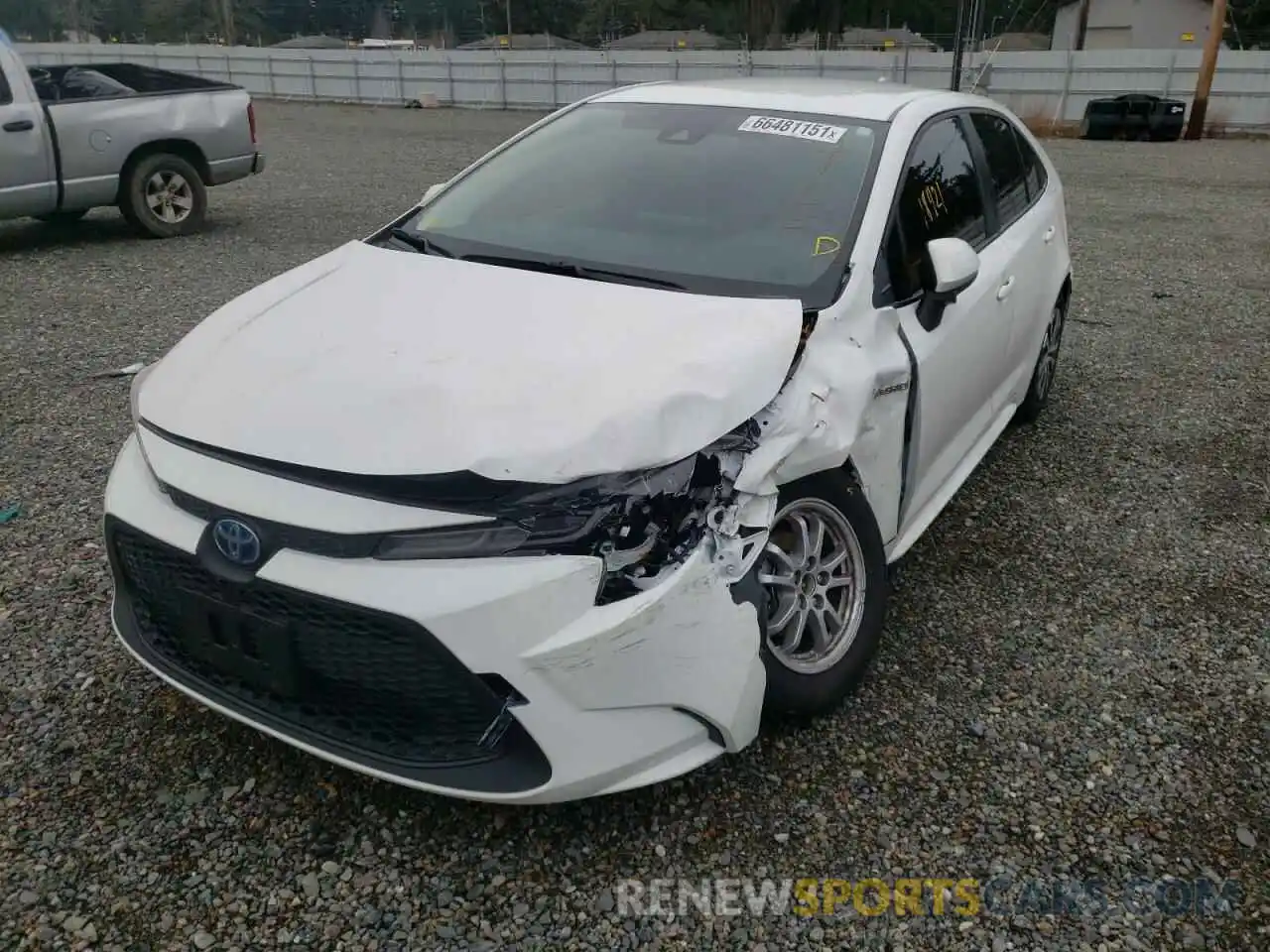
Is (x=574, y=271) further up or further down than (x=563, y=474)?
further up

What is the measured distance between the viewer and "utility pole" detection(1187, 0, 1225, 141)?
22.0 metres

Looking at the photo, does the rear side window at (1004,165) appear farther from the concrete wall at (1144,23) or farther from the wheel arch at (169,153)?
the concrete wall at (1144,23)

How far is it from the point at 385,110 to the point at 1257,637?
27861 millimetres

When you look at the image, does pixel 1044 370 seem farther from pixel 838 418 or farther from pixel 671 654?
pixel 671 654

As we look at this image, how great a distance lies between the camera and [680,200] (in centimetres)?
335

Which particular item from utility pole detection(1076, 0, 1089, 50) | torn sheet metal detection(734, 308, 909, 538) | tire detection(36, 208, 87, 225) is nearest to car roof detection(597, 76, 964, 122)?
torn sheet metal detection(734, 308, 909, 538)

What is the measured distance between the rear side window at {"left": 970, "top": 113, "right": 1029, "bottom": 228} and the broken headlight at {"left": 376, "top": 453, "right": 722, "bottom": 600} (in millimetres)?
2534

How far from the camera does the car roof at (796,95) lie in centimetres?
365

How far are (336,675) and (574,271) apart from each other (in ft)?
4.57

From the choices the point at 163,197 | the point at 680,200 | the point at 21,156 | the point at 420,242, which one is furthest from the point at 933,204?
the point at 163,197

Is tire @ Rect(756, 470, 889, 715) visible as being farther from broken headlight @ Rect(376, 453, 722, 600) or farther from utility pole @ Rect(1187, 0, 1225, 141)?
utility pole @ Rect(1187, 0, 1225, 141)

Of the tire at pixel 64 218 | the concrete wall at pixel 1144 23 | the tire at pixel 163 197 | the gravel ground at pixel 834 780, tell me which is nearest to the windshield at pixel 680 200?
the gravel ground at pixel 834 780

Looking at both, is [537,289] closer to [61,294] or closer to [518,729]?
[518,729]

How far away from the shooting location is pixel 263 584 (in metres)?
2.18
